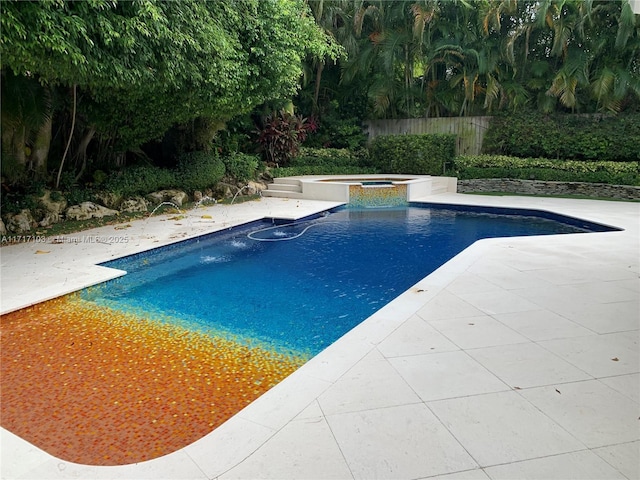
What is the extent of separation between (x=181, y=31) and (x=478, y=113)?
40.6 feet

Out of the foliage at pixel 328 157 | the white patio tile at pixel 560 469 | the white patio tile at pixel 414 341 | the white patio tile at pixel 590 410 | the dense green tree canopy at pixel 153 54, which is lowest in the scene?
the white patio tile at pixel 590 410

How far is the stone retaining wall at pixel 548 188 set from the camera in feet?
41.1

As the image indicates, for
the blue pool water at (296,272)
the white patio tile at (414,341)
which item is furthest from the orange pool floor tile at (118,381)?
the white patio tile at (414,341)

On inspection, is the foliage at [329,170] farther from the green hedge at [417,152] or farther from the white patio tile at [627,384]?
the white patio tile at [627,384]

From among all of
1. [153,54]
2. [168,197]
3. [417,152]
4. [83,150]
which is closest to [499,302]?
[153,54]

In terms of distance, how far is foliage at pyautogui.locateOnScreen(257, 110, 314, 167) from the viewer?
50.5 ft

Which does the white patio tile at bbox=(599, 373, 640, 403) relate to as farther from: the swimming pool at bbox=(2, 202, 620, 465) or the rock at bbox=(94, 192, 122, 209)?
the rock at bbox=(94, 192, 122, 209)

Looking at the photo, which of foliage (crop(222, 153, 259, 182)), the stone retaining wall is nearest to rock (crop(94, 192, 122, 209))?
foliage (crop(222, 153, 259, 182))

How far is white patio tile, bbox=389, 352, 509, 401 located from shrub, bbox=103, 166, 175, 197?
872 centimetres

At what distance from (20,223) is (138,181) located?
2.89 m

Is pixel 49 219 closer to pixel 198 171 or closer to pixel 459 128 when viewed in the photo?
pixel 198 171

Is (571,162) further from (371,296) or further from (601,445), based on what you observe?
(601,445)

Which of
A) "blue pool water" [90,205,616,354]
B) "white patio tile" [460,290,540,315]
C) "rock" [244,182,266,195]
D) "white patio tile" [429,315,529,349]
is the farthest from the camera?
"rock" [244,182,266,195]

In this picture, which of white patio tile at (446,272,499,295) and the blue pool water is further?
white patio tile at (446,272,499,295)
